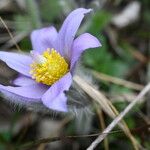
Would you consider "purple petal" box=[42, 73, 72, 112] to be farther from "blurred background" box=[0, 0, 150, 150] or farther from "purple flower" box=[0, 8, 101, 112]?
"blurred background" box=[0, 0, 150, 150]

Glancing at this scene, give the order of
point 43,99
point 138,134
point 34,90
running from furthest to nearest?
point 138,134 → point 34,90 → point 43,99

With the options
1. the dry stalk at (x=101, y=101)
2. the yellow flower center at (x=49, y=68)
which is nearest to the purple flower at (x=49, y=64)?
the yellow flower center at (x=49, y=68)

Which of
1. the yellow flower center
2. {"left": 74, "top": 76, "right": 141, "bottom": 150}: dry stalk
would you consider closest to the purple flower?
the yellow flower center

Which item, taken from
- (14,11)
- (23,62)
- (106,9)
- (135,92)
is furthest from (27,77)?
(106,9)

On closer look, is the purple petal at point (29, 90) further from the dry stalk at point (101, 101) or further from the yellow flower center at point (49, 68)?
the dry stalk at point (101, 101)

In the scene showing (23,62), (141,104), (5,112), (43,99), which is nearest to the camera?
(43,99)

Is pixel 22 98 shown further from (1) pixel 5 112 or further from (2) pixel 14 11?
(2) pixel 14 11

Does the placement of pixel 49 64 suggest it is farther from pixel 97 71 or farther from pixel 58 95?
pixel 97 71
